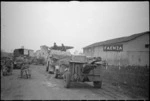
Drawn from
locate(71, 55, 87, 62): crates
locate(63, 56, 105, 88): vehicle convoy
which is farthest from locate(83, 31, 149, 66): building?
locate(63, 56, 105, 88): vehicle convoy

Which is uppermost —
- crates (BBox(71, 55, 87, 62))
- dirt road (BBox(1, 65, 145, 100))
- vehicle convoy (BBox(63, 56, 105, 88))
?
crates (BBox(71, 55, 87, 62))

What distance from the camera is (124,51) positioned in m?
23.5

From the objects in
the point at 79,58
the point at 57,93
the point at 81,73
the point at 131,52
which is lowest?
the point at 57,93

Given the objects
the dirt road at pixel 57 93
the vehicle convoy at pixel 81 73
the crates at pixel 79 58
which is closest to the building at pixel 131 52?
the crates at pixel 79 58

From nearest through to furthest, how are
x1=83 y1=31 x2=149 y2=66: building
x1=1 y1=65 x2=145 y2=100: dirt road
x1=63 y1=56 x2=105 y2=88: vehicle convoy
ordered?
x1=1 y1=65 x2=145 y2=100: dirt road
x1=63 y1=56 x2=105 y2=88: vehicle convoy
x1=83 y1=31 x2=149 y2=66: building

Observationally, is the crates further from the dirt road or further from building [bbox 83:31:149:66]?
building [bbox 83:31:149:66]

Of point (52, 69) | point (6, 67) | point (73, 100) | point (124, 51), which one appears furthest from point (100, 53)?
point (73, 100)

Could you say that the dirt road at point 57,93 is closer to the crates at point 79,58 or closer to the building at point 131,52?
the crates at point 79,58

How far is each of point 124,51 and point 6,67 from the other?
62.1 feet

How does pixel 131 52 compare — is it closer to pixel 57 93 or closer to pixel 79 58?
pixel 79 58

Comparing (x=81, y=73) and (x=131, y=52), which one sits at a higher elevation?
(x=131, y=52)

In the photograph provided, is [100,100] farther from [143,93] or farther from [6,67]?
[6,67]

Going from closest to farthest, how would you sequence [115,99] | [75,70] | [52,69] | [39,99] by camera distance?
[39,99] < [115,99] < [75,70] < [52,69]

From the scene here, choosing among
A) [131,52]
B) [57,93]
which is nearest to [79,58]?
[57,93]
